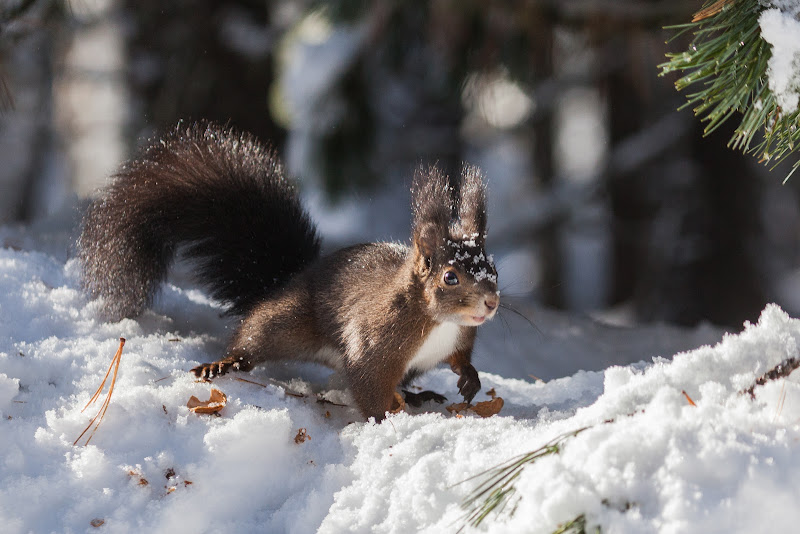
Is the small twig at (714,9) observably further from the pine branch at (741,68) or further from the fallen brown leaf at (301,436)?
the fallen brown leaf at (301,436)

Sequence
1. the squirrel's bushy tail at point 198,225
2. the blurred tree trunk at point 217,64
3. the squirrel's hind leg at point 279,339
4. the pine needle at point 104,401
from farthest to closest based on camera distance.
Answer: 1. the blurred tree trunk at point 217,64
2. the squirrel's bushy tail at point 198,225
3. the squirrel's hind leg at point 279,339
4. the pine needle at point 104,401

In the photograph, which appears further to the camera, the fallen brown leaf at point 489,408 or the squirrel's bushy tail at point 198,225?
the squirrel's bushy tail at point 198,225

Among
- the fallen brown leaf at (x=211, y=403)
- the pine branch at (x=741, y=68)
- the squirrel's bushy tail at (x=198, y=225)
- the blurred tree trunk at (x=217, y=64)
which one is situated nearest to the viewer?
the pine branch at (x=741, y=68)

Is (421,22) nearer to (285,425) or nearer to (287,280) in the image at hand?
(287,280)

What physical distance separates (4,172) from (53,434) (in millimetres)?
7234

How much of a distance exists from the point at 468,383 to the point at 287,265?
59 centimetres

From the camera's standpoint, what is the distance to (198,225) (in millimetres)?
1929

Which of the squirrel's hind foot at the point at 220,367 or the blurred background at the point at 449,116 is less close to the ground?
the blurred background at the point at 449,116

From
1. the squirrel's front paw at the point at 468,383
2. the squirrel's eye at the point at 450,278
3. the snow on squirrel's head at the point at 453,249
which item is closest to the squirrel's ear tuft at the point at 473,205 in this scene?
the snow on squirrel's head at the point at 453,249

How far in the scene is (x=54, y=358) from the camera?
153cm

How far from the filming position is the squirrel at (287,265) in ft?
5.03

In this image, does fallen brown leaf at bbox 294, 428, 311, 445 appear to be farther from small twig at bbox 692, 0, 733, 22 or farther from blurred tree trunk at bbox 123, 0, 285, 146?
blurred tree trunk at bbox 123, 0, 285, 146

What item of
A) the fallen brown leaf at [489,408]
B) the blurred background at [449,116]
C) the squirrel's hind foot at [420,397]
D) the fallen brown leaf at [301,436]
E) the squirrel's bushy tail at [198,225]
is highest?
the blurred background at [449,116]

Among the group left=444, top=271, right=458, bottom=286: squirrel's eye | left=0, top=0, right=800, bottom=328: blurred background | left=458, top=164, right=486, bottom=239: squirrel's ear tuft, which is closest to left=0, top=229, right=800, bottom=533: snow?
left=444, top=271, right=458, bottom=286: squirrel's eye
